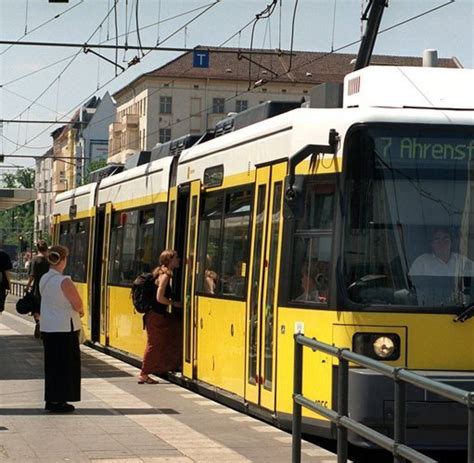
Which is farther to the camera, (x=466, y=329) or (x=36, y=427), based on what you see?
(x=36, y=427)

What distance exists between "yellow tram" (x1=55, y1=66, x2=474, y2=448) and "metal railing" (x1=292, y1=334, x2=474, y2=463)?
40cm

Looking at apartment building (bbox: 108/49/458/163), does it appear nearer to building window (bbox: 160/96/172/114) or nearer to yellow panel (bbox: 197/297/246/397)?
building window (bbox: 160/96/172/114)

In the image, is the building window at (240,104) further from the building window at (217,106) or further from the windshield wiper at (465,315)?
the windshield wiper at (465,315)

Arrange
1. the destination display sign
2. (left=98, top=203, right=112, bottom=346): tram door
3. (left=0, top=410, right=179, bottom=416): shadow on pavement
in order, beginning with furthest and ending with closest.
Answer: (left=98, top=203, right=112, bottom=346): tram door < (left=0, top=410, right=179, bottom=416): shadow on pavement < the destination display sign

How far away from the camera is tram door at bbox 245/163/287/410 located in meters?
12.2

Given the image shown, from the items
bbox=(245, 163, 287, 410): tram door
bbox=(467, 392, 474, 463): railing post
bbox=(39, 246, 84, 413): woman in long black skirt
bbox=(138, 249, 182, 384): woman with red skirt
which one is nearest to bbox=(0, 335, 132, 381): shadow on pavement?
bbox=(138, 249, 182, 384): woman with red skirt

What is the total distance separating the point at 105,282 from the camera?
22797 mm

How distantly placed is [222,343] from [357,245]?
347cm

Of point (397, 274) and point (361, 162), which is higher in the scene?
point (361, 162)

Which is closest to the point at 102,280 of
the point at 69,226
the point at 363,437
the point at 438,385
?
the point at 69,226

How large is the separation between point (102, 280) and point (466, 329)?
13.0m

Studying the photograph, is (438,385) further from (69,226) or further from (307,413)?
(69,226)

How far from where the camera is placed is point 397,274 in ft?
35.4

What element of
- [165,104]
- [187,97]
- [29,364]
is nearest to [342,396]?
[29,364]
